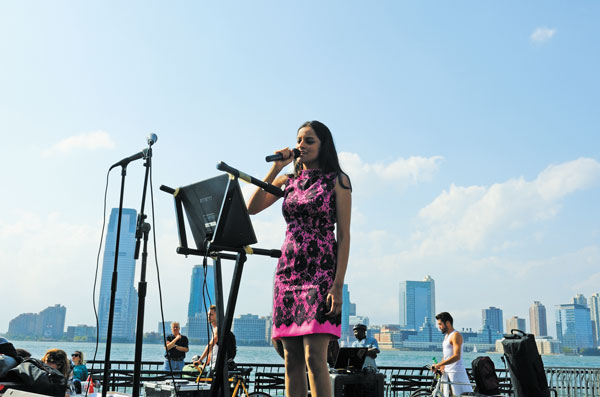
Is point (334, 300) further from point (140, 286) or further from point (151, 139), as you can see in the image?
point (151, 139)

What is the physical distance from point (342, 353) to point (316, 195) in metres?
3.46

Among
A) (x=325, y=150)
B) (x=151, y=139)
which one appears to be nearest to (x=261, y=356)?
(x=151, y=139)

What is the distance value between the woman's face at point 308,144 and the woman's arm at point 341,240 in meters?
0.17

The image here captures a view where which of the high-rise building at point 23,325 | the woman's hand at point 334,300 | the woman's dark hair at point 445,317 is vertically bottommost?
the high-rise building at point 23,325

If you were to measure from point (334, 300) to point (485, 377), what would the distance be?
417 cm

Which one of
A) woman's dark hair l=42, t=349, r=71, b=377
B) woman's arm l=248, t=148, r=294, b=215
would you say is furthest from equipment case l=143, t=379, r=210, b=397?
woman's arm l=248, t=148, r=294, b=215

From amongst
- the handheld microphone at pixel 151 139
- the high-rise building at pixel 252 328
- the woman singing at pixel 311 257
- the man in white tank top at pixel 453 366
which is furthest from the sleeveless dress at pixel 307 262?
the high-rise building at pixel 252 328

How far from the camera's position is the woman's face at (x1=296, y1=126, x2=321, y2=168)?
2.41 meters

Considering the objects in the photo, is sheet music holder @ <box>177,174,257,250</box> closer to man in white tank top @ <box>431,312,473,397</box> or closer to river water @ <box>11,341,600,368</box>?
man in white tank top @ <box>431,312,473,397</box>

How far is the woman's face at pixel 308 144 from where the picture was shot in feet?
7.92

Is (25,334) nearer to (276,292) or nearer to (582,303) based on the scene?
(276,292)

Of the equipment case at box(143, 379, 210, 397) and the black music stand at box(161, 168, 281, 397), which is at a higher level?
the black music stand at box(161, 168, 281, 397)

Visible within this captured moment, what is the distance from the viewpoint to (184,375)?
→ 22.2 feet

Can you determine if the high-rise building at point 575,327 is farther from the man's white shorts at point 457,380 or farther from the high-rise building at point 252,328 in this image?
the man's white shorts at point 457,380
